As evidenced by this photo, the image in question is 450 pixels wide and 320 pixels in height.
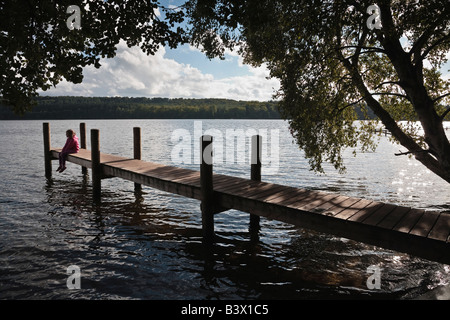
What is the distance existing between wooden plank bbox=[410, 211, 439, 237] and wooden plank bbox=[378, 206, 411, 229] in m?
0.30

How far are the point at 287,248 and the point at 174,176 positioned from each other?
3904 mm

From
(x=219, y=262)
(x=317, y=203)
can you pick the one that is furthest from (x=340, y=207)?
(x=219, y=262)

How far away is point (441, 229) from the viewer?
199 inches

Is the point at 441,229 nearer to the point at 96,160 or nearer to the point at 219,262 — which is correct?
the point at 219,262

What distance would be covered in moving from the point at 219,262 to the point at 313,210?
8.98ft

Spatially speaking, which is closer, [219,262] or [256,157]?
[219,262]

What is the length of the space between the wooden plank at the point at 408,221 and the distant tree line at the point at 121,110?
13405 centimetres

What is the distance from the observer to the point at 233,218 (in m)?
11.1

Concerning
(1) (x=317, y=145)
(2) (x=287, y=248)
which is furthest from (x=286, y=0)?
(2) (x=287, y=248)

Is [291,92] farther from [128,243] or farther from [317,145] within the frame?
[128,243]

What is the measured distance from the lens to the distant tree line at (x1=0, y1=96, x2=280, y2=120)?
463 ft

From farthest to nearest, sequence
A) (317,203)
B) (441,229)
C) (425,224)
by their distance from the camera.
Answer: (317,203), (425,224), (441,229)

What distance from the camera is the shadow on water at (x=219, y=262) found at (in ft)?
20.3

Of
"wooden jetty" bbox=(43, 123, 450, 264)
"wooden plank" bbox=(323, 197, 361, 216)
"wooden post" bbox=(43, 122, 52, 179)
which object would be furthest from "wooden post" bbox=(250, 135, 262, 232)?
"wooden post" bbox=(43, 122, 52, 179)
